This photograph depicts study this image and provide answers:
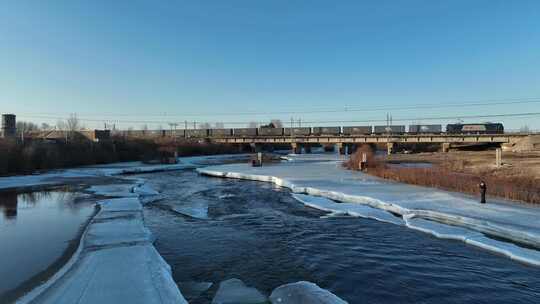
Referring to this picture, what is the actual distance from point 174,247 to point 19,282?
4.86 meters

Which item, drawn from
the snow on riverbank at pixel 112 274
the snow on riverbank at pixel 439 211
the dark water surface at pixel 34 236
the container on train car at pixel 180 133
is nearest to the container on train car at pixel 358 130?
the container on train car at pixel 180 133

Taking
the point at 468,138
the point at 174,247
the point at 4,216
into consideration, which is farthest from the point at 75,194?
the point at 468,138

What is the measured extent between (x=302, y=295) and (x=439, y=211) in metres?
11.3

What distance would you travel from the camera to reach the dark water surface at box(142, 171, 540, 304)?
9.58 m

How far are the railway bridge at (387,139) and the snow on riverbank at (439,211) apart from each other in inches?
2300

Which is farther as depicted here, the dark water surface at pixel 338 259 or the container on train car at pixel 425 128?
the container on train car at pixel 425 128

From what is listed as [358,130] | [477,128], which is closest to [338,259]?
[358,130]

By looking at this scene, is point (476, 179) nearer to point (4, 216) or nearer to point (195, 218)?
point (195, 218)

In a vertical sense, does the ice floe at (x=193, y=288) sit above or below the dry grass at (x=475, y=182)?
below

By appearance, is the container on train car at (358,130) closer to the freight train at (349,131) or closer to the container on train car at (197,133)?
the freight train at (349,131)

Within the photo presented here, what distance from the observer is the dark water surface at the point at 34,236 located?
377 inches

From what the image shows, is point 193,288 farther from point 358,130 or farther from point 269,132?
point 269,132

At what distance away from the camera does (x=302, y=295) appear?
8836 millimetres

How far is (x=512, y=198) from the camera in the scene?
19.9m
